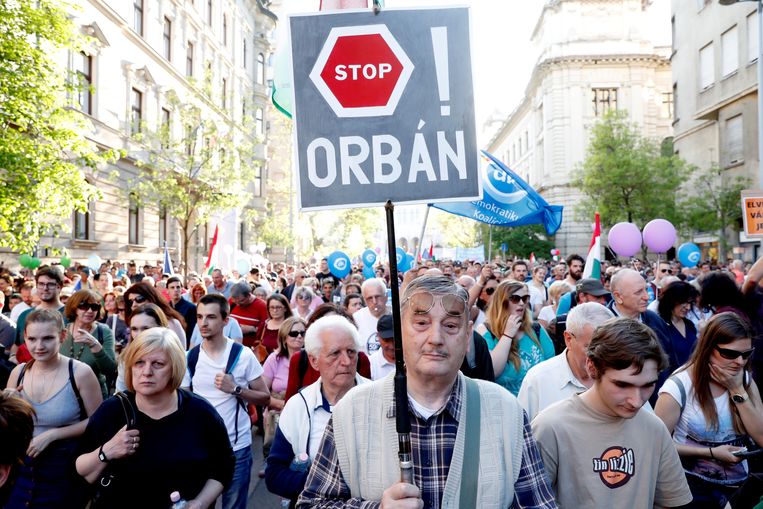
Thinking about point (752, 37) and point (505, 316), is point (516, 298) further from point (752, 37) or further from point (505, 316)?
point (752, 37)

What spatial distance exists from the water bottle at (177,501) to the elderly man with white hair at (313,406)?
1.34ft

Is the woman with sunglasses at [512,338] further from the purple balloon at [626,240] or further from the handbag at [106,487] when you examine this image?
the purple balloon at [626,240]

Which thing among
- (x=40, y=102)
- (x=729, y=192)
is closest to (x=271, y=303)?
(x=40, y=102)

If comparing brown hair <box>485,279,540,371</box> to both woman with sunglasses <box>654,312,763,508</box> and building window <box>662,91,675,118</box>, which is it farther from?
building window <box>662,91,675,118</box>

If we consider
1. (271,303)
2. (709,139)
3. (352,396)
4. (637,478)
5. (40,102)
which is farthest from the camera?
(709,139)

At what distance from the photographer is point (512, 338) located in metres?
4.95

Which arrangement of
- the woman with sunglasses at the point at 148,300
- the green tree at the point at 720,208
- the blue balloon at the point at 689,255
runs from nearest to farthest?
the woman with sunglasses at the point at 148,300
the blue balloon at the point at 689,255
the green tree at the point at 720,208

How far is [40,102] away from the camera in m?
12.1

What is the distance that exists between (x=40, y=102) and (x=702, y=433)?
12255 millimetres

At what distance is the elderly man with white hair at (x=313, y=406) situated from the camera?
3426 millimetres

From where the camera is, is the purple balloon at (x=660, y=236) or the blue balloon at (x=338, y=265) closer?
the purple balloon at (x=660, y=236)

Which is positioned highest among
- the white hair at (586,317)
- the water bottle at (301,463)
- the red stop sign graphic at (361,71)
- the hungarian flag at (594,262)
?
the red stop sign graphic at (361,71)

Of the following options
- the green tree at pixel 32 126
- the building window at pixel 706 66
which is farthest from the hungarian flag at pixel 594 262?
the building window at pixel 706 66

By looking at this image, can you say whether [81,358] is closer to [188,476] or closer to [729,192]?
[188,476]
